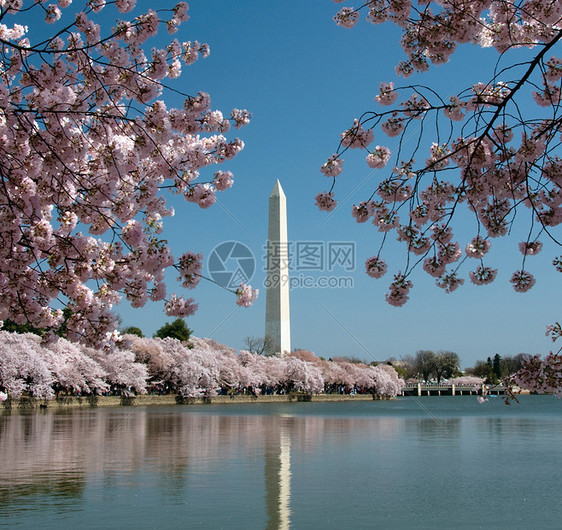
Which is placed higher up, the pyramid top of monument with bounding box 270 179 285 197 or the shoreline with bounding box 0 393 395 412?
the pyramid top of monument with bounding box 270 179 285 197

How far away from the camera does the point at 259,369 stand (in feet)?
182

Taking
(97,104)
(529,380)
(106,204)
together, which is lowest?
(529,380)

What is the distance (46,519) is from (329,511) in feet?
10.1

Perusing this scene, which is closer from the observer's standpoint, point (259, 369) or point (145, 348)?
point (145, 348)

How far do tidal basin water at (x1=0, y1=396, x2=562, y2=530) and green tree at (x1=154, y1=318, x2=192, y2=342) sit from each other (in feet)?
153

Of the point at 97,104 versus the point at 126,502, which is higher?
the point at 97,104

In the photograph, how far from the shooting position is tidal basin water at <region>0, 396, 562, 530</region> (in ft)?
24.7

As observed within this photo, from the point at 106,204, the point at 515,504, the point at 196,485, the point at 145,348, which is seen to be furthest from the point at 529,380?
the point at 145,348

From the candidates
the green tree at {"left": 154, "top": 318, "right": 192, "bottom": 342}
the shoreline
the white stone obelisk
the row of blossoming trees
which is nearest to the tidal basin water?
the row of blossoming trees

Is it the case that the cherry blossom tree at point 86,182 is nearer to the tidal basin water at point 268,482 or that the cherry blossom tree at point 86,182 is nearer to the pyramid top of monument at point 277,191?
the tidal basin water at point 268,482

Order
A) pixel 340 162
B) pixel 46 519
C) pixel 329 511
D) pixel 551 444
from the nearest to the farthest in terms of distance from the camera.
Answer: pixel 340 162, pixel 46 519, pixel 329 511, pixel 551 444

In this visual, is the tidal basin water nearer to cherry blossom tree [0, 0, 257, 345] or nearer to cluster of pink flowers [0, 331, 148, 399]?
cherry blossom tree [0, 0, 257, 345]

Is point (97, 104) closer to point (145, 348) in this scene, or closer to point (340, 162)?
point (340, 162)

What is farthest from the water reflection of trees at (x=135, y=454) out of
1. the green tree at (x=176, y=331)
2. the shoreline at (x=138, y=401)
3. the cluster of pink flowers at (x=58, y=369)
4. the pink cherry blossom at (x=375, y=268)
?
the green tree at (x=176, y=331)
